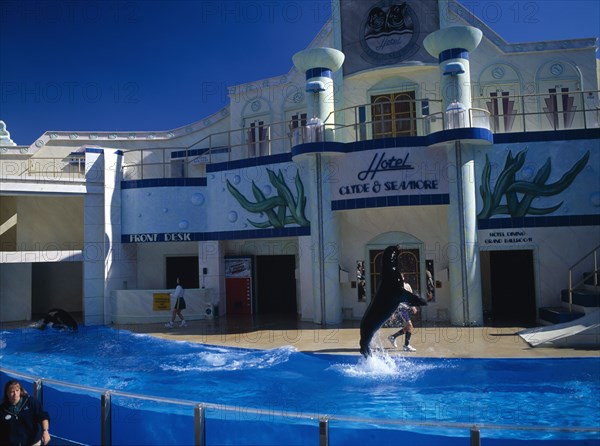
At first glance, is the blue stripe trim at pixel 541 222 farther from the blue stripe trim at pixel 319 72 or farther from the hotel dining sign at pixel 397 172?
the blue stripe trim at pixel 319 72

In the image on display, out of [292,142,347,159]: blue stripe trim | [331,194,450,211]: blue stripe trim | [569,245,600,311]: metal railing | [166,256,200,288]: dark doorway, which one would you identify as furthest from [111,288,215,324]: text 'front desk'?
[569,245,600,311]: metal railing

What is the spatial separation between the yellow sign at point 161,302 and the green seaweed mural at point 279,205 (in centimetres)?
431

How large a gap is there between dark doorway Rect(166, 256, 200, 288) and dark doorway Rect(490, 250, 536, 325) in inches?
506

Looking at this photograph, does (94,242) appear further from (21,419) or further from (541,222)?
(541,222)

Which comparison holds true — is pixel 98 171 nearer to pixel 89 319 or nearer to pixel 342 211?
pixel 89 319

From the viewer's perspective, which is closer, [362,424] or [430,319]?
[362,424]

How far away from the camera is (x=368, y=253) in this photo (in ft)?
58.4

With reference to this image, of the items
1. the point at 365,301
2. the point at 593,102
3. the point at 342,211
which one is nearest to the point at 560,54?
the point at 593,102

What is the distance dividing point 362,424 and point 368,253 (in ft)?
41.5

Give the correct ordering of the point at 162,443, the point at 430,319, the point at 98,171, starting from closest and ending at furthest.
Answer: the point at 162,443 < the point at 430,319 < the point at 98,171

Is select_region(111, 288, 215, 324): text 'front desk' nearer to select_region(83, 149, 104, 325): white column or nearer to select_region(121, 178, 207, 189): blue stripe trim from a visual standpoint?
select_region(83, 149, 104, 325): white column

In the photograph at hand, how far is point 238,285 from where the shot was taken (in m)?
20.4

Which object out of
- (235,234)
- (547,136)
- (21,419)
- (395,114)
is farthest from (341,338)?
(21,419)

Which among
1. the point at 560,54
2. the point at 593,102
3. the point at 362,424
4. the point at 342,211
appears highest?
the point at 560,54
